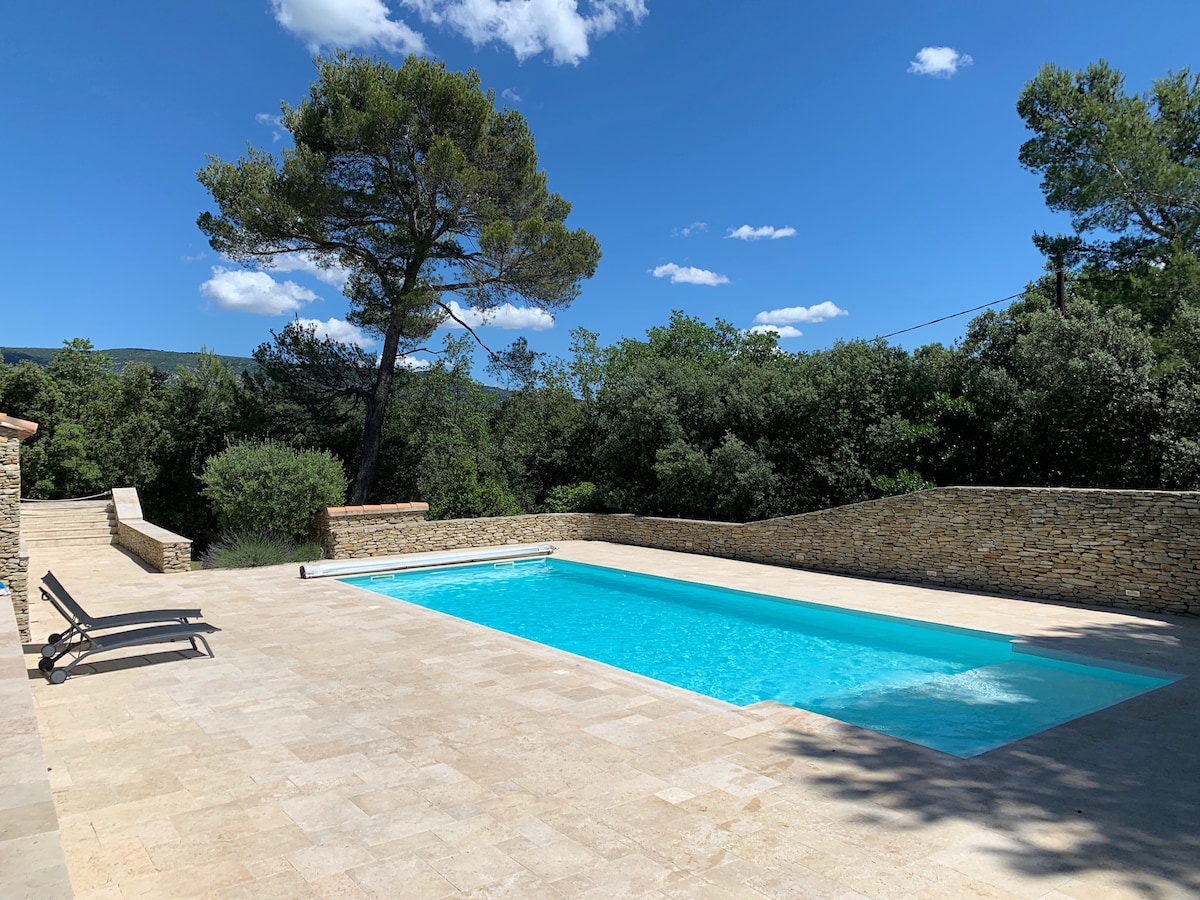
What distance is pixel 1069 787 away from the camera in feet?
13.8

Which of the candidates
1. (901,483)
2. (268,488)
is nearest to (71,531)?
(268,488)

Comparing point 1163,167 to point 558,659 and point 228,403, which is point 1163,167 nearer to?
point 558,659

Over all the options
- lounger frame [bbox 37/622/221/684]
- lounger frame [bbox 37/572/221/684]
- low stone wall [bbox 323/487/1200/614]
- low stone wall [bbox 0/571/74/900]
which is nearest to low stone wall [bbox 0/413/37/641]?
lounger frame [bbox 37/572/221/684]

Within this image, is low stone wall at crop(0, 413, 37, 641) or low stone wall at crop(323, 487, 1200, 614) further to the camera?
low stone wall at crop(323, 487, 1200, 614)

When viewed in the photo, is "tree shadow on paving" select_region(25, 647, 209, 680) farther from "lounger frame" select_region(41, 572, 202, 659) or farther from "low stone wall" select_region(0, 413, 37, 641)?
"low stone wall" select_region(0, 413, 37, 641)

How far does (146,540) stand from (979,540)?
1471 centimetres

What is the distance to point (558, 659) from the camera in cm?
721

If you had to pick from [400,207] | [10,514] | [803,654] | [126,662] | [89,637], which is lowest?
[803,654]

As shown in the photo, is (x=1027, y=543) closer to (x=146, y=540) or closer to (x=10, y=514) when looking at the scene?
(x=10, y=514)

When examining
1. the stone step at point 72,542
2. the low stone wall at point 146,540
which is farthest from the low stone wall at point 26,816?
the stone step at point 72,542

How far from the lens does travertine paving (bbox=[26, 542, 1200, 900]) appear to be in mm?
3264

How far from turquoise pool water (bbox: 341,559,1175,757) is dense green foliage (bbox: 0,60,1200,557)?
3971 mm

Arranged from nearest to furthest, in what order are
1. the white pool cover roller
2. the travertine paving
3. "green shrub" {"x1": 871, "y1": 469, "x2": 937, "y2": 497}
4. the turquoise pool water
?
the travertine paving < the turquoise pool water < the white pool cover roller < "green shrub" {"x1": 871, "y1": 469, "x2": 937, "y2": 497}

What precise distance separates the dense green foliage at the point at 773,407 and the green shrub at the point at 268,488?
0.06 metres
